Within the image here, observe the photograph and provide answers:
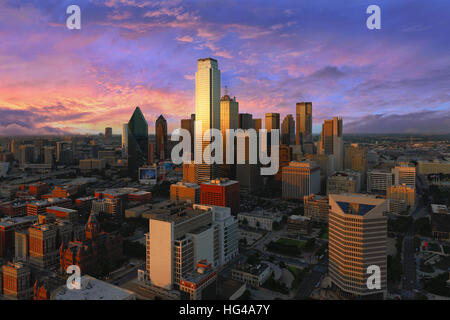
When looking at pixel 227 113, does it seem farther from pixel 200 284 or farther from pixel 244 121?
pixel 200 284

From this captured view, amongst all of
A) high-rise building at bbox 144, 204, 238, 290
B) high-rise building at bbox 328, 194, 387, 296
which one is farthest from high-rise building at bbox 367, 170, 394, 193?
high-rise building at bbox 144, 204, 238, 290

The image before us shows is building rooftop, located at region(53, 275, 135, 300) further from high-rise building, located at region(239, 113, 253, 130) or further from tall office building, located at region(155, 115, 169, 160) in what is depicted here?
tall office building, located at region(155, 115, 169, 160)

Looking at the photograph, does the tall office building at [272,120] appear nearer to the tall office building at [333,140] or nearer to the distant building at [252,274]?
the tall office building at [333,140]

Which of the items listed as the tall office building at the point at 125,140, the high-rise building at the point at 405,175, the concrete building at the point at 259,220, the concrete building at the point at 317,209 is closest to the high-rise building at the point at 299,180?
the concrete building at the point at 317,209

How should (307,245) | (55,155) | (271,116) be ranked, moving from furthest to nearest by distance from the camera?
(55,155) < (271,116) < (307,245)
